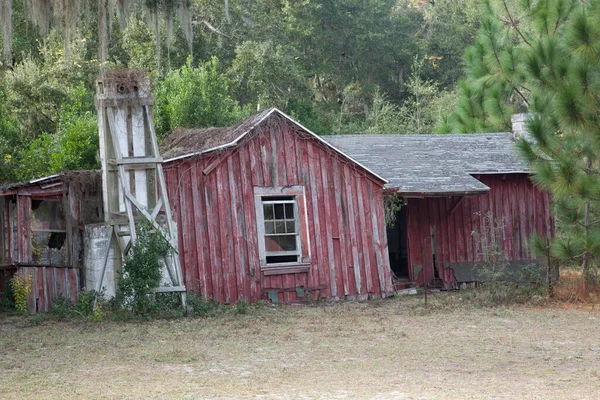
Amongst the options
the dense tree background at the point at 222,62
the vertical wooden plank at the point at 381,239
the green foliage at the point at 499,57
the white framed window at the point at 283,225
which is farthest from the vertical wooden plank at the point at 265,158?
the green foliage at the point at 499,57

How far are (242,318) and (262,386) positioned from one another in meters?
5.79

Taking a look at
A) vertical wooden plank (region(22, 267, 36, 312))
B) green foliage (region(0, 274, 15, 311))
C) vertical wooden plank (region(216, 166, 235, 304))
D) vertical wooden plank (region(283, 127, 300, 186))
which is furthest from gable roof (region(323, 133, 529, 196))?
green foliage (region(0, 274, 15, 311))

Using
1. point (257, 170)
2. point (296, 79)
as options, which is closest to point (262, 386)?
point (257, 170)

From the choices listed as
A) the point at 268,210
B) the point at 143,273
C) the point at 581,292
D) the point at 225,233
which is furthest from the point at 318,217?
the point at 581,292

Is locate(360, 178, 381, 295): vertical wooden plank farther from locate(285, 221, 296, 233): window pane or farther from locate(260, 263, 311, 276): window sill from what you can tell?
locate(285, 221, 296, 233): window pane

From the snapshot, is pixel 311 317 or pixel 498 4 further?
pixel 498 4

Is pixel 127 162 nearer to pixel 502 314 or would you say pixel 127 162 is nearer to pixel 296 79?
pixel 502 314

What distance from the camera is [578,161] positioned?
15773 millimetres

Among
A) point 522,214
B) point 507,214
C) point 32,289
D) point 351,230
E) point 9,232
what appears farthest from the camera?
point 522,214

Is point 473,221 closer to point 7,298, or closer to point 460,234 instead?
point 460,234

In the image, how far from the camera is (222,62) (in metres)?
34.0

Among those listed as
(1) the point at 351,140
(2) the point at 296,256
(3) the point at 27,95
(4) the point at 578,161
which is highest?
(3) the point at 27,95

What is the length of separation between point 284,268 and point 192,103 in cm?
754

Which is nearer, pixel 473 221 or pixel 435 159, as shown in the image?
pixel 473 221
